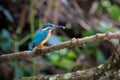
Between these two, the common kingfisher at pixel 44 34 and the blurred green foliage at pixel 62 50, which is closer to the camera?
the common kingfisher at pixel 44 34

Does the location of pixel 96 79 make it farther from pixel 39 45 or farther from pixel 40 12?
pixel 40 12

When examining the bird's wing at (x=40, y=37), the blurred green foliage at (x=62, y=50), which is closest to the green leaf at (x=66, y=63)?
the blurred green foliage at (x=62, y=50)

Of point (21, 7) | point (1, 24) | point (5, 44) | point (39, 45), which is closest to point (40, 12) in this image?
point (21, 7)

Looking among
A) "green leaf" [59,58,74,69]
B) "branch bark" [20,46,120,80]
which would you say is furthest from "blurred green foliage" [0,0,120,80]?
"branch bark" [20,46,120,80]

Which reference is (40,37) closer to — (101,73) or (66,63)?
(101,73)

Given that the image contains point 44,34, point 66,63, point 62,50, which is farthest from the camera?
point 66,63

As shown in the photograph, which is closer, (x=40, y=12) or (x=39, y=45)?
(x=39, y=45)

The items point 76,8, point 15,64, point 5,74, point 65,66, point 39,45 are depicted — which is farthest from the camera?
point 76,8

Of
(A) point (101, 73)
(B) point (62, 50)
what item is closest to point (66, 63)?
(B) point (62, 50)

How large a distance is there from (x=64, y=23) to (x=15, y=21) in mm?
524

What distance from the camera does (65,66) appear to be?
3410mm

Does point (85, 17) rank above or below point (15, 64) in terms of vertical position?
above

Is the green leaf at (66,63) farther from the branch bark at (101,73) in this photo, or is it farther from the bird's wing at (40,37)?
the bird's wing at (40,37)

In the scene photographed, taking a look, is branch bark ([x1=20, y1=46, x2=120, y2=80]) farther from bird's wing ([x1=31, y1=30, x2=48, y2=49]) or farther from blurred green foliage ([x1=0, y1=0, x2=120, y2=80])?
blurred green foliage ([x1=0, y1=0, x2=120, y2=80])
